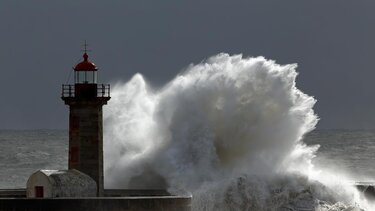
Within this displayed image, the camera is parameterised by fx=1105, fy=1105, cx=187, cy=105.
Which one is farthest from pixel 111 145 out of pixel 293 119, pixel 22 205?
pixel 22 205

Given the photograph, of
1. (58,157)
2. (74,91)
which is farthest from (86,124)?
(58,157)

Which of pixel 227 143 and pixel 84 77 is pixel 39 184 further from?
pixel 227 143

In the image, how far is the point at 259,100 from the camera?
90.7 ft

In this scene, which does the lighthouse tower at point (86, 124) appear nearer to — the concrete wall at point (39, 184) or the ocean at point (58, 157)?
the concrete wall at point (39, 184)

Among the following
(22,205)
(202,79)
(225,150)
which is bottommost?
(22,205)

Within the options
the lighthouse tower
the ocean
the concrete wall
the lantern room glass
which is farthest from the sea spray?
the ocean

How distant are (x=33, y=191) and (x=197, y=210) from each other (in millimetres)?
3787

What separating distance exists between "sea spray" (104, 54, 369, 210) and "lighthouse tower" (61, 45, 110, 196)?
7.21ft

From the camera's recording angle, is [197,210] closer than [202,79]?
Yes

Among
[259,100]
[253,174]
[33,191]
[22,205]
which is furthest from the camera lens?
[259,100]

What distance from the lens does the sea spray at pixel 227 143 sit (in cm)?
2547

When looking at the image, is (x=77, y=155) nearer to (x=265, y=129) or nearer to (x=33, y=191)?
(x=33, y=191)

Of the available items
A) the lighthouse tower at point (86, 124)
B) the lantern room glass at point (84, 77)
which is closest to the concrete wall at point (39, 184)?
the lighthouse tower at point (86, 124)

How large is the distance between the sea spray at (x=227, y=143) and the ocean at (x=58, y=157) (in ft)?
53.7
